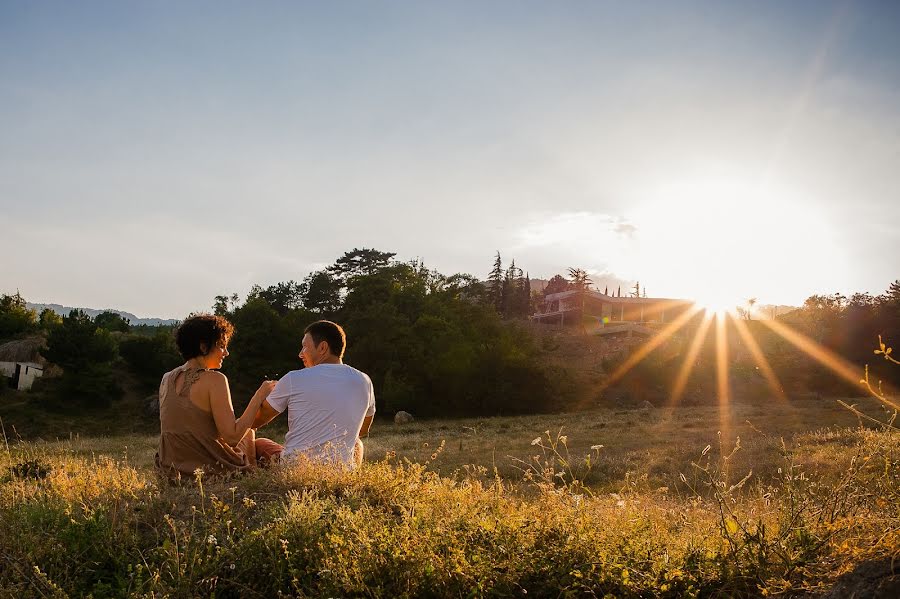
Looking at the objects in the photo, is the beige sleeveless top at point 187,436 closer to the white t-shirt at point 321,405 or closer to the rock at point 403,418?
the white t-shirt at point 321,405

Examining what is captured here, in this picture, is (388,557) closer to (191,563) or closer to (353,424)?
(191,563)

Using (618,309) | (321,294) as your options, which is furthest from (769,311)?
(321,294)

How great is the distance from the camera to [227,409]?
523cm

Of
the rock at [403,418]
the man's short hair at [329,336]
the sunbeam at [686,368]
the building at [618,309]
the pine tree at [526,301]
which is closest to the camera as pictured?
the man's short hair at [329,336]

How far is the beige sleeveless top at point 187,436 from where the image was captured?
5.27 metres

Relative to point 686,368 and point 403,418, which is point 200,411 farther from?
point 686,368

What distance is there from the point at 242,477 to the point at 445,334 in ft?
94.9

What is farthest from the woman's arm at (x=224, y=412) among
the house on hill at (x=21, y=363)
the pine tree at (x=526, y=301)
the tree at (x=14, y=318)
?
the pine tree at (x=526, y=301)

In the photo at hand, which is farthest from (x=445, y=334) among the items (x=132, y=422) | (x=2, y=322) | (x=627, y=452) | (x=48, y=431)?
(x=2, y=322)

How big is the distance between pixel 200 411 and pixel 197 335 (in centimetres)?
61

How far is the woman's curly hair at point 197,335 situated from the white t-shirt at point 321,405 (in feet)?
2.18

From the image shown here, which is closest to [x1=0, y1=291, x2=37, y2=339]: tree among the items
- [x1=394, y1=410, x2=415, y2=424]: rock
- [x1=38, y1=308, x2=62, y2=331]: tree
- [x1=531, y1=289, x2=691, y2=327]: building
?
[x1=38, y1=308, x2=62, y2=331]: tree

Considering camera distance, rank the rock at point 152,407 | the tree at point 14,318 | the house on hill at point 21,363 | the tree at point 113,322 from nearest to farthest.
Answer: the rock at point 152,407, the house on hill at point 21,363, the tree at point 14,318, the tree at point 113,322

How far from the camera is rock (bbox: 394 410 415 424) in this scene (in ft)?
97.1
